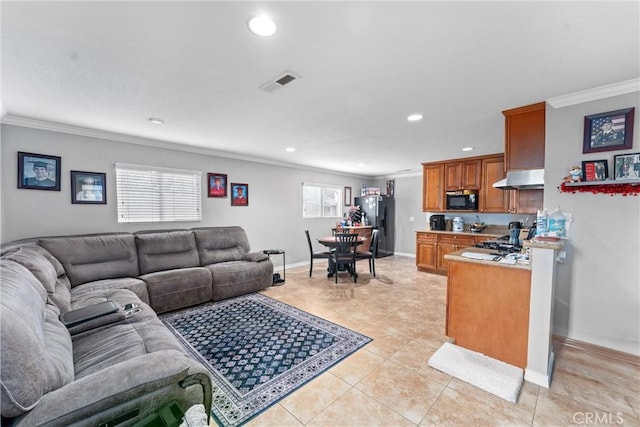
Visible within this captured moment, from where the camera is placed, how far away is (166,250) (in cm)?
369

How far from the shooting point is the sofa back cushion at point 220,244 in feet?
13.4

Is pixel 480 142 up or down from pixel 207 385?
up

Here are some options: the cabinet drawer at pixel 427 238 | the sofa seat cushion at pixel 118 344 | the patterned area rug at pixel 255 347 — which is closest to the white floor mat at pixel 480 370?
the patterned area rug at pixel 255 347

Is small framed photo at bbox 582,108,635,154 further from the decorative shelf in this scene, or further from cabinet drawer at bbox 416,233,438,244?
cabinet drawer at bbox 416,233,438,244

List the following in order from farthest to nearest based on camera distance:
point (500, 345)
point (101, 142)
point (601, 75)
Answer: point (101, 142)
point (500, 345)
point (601, 75)

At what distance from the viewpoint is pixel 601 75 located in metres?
1.99

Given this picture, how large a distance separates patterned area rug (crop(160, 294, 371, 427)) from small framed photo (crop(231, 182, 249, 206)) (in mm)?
2029

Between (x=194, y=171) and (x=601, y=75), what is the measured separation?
196 inches

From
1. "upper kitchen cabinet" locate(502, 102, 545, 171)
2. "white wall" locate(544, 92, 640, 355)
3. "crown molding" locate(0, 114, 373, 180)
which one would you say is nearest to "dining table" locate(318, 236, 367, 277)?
"crown molding" locate(0, 114, 373, 180)

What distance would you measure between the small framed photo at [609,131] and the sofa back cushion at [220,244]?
14.9 ft

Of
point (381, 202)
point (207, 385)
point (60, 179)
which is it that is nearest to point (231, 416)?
point (207, 385)

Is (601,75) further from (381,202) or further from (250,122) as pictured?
(381,202)

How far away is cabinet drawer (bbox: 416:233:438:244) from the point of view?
5279 millimetres

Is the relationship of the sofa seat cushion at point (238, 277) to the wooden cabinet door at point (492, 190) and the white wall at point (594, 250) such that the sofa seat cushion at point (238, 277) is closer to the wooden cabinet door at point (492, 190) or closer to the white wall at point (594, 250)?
the white wall at point (594, 250)
